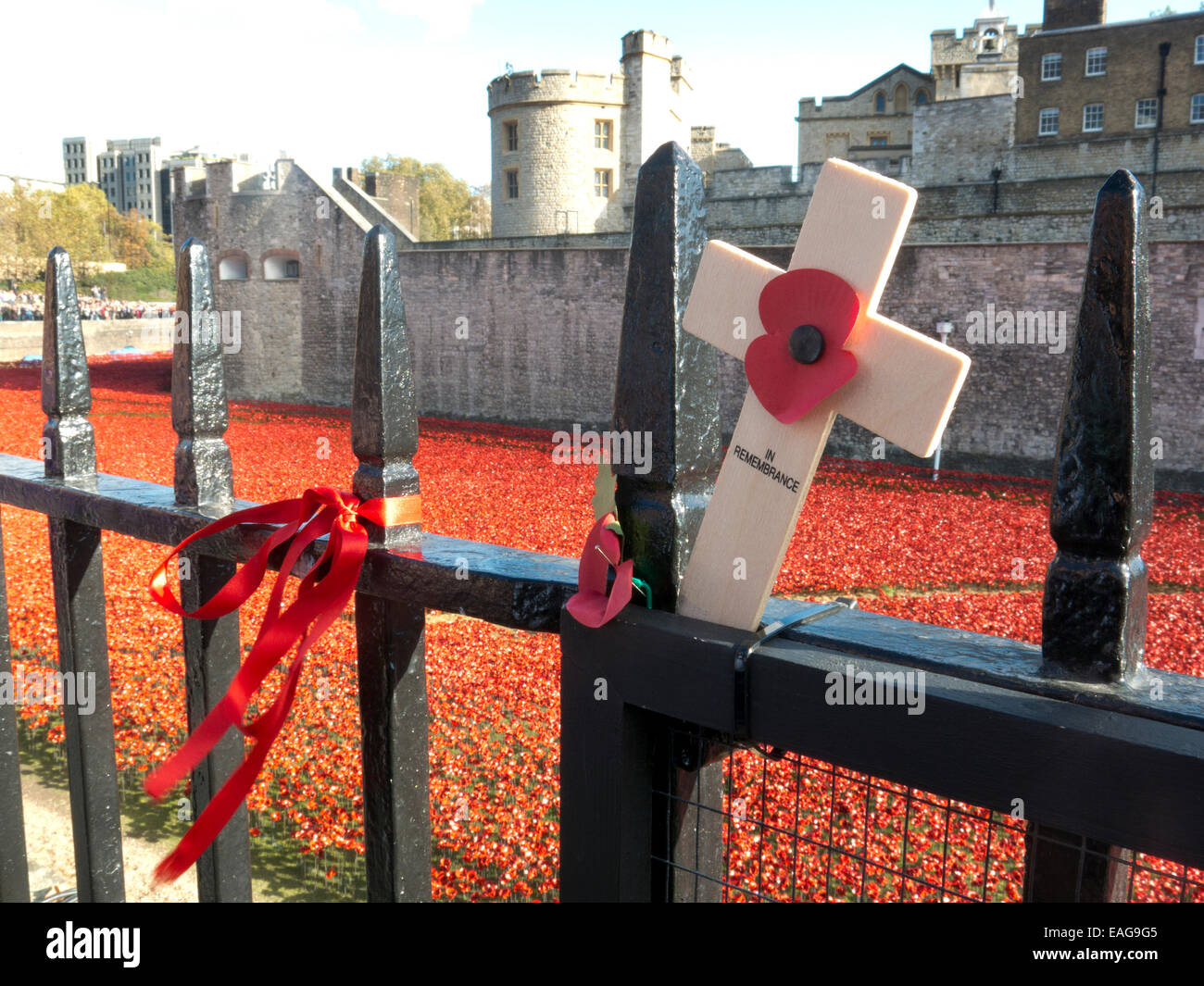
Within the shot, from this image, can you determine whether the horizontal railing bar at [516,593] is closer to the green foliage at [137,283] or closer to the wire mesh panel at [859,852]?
the wire mesh panel at [859,852]

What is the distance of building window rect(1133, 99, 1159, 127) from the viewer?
4128cm

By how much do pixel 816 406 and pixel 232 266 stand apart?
28878mm

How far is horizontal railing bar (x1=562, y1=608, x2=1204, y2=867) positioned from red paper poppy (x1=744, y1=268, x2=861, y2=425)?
11.3 inches

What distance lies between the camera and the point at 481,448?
19766 millimetres

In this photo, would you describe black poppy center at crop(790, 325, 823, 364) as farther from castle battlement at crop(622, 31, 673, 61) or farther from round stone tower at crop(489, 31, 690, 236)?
castle battlement at crop(622, 31, 673, 61)

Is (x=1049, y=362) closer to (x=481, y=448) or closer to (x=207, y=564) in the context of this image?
(x=481, y=448)

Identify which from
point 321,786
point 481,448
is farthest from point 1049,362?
point 321,786

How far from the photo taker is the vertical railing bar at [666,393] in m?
1.21

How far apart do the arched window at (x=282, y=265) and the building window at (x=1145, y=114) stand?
3565 cm

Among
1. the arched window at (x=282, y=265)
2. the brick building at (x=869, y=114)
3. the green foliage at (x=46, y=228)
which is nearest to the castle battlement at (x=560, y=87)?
the arched window at (x=282, y=265)

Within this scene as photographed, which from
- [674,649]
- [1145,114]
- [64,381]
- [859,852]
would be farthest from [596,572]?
[1145,114]

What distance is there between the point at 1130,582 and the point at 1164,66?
48.7m

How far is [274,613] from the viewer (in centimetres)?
135

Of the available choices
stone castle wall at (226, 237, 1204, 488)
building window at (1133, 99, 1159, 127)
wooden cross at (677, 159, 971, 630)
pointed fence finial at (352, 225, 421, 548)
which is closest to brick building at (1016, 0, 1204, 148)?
building window at (1133, 99, 1159, 127)
